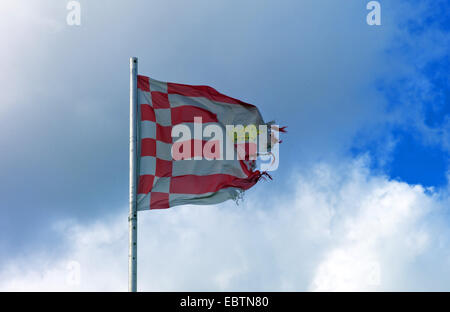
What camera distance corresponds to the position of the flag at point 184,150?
16734 millimetres

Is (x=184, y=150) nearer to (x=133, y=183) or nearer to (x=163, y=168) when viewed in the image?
(x=163, y=168)

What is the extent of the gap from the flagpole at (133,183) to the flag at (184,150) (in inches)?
14.5

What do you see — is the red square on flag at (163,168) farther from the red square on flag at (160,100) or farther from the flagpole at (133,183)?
the red square on flag at (160,100)

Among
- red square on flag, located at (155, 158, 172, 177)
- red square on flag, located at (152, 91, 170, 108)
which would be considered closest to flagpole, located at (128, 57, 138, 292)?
red square on flag, located at (152, 91, 170, 108)

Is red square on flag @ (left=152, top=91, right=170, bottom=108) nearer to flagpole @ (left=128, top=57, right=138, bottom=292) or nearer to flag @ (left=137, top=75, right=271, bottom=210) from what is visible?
flag @ (left=137, top=75, right=271, bottom=210)

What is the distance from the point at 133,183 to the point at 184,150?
7.65 feet

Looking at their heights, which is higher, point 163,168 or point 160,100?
point 160,100

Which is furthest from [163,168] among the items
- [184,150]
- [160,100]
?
[160,100]

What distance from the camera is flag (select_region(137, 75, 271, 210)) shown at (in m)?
16.7

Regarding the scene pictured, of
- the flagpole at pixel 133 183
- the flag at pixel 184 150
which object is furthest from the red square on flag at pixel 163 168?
the flagpole at pixel 133 183

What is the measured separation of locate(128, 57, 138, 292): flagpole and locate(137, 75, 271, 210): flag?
37 cm

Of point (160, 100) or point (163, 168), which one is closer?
point (163, 168)

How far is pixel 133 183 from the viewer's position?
15.8m
